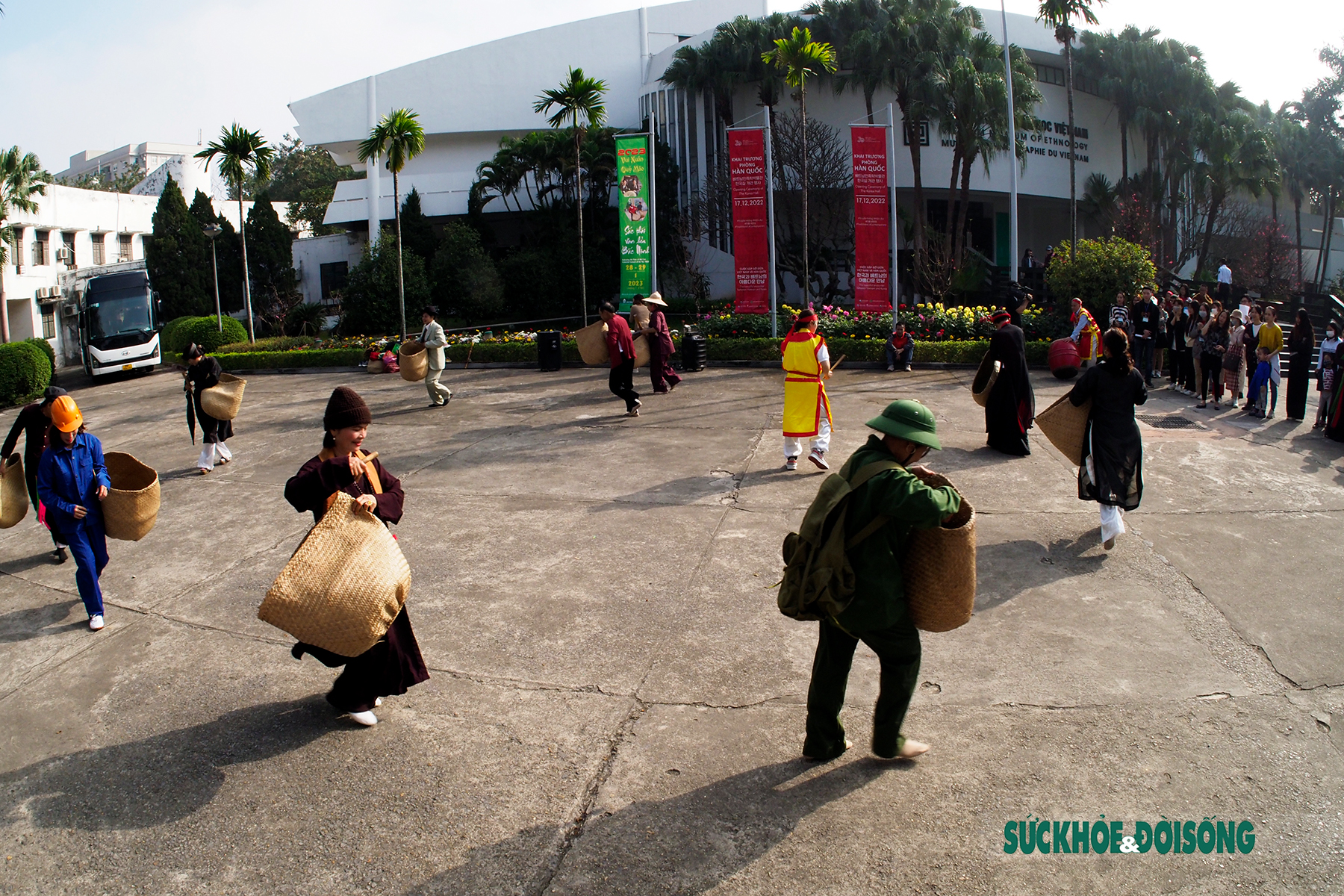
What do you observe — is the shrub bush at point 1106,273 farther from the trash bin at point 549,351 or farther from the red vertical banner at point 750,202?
the trash bin at point 549,351

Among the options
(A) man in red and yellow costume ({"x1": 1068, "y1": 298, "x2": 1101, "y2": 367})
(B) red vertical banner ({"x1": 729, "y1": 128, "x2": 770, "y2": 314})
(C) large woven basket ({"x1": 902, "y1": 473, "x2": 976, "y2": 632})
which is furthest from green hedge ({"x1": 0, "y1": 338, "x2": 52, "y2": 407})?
(C) large woven basket ({"x1": 902, "y1": 473, "x2": 976, "y2": 632})

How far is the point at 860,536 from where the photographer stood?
3785mm

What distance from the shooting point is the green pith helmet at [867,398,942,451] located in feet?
12.3

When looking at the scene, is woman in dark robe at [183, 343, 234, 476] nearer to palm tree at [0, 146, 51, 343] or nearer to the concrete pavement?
the concrete pavement

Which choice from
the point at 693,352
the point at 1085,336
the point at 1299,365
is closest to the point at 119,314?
the point at 693,352

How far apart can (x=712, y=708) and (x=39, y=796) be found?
3144 millimetres

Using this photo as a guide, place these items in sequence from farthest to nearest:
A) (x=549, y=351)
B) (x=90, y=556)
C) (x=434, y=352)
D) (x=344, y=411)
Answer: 1. (x=549, y=351)
2. (x=434, y=352)
3. (x=90, y=556)
4. (x=344, y=411)

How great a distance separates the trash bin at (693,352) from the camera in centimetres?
1752

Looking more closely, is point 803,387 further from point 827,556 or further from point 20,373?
point 20,373

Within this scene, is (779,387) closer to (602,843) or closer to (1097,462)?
(1097,462)

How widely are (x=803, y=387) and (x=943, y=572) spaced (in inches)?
218

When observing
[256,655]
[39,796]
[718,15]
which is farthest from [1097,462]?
[718,15]

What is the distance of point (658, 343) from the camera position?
14.2 meters

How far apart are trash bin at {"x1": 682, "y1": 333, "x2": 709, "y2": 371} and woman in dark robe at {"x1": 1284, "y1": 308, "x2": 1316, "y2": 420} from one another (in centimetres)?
941
